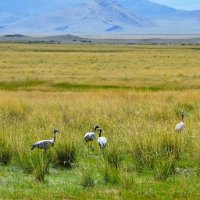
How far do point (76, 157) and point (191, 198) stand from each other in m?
3.81

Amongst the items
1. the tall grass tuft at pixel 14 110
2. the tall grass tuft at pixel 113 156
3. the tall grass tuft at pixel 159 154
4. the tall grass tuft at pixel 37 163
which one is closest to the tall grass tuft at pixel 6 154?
the tall grass tuft at pixel 37 163

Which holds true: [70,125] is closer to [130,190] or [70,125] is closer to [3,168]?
[3,168]

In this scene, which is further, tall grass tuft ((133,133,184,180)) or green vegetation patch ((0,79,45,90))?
green vegetation patch ((0,79,45,90))

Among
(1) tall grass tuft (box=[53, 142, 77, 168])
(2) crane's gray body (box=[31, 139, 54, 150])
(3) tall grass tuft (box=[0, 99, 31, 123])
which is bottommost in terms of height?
(3) tall grass tuft (box=[0, 99, 31, 123])

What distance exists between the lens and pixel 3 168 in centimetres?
1088

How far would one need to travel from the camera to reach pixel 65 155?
11266mm

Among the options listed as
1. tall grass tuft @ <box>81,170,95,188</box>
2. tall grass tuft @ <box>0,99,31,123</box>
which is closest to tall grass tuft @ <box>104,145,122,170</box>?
tall grass tuft @ <box>81,170,95,188</box>

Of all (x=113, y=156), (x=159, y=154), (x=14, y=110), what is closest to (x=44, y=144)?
(x=113, y=156)

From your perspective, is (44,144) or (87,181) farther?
(44,144)

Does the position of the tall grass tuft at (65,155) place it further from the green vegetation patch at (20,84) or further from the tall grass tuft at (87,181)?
the green vegetation patch at (20,84)

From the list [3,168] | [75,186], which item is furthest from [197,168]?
[3,168]

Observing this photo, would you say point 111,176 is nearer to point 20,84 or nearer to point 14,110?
point 14,110

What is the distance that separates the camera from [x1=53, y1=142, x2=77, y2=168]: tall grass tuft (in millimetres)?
11102

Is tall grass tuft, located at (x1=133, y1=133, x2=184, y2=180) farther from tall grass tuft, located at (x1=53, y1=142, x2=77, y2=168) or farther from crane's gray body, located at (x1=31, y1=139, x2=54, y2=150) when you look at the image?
crane's gray body, located at (x1=31, y1=139, x2=54, y2=150)
